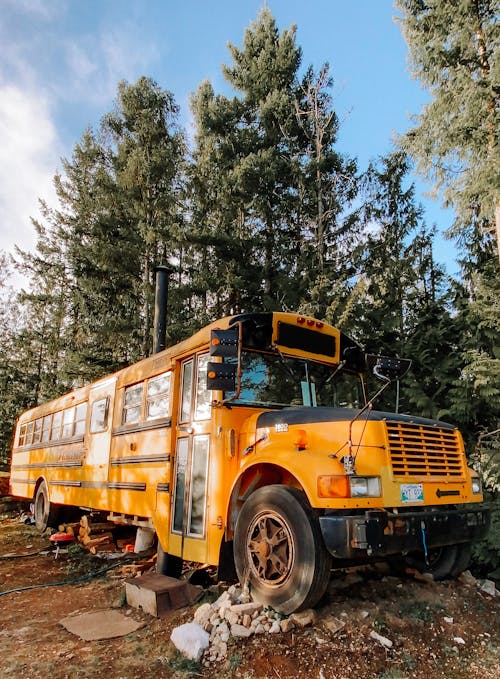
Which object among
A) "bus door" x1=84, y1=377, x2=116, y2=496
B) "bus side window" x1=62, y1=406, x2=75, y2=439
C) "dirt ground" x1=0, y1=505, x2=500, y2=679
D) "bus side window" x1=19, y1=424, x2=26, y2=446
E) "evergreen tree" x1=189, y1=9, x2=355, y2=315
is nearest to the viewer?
"dirt ground" x1=0, y1=505, x2=500, y2=679

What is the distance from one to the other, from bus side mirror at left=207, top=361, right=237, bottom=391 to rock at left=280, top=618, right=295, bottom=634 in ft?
5.89

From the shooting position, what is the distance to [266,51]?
1527 cm

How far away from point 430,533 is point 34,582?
515 cm

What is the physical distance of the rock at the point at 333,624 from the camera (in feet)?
11.4

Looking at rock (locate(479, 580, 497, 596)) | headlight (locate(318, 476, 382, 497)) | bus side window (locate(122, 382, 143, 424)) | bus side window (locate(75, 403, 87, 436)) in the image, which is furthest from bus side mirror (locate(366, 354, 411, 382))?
bus side window (locate(75, 403, 87, 436))

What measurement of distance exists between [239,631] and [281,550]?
63 centimetres

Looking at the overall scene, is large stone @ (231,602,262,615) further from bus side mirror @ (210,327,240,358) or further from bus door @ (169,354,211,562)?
bus side mirror @ (210,327,240,358)

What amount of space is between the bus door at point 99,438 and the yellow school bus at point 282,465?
42 cm

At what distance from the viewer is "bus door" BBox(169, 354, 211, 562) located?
15.4ft

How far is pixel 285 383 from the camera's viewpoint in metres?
4.91

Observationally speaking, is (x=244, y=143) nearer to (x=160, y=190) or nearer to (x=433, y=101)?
(x=160, y=190)

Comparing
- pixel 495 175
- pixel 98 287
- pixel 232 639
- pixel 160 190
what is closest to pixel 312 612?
pixel 232 639

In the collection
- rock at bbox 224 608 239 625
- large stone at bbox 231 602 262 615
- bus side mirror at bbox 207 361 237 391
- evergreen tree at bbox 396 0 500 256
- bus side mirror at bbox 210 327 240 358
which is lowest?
rock at bbox 224 608 239 625

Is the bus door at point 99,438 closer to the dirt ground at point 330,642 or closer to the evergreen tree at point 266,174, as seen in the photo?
the dirt ground at point 330,642
